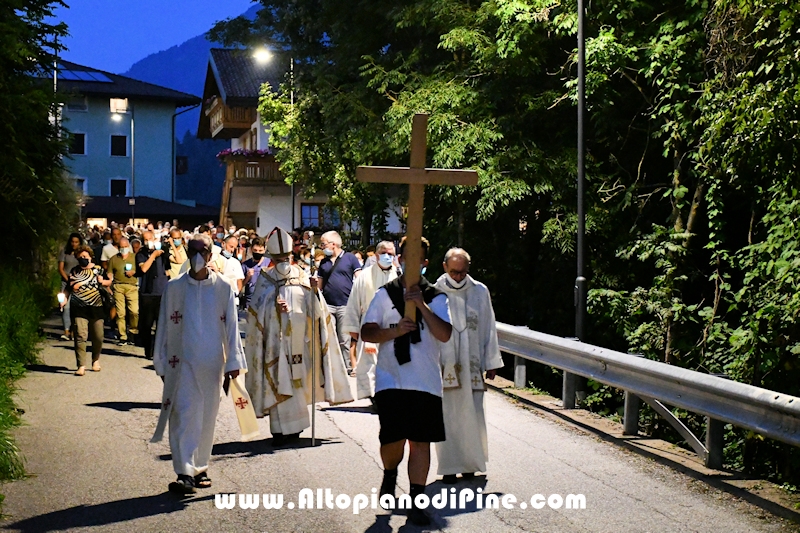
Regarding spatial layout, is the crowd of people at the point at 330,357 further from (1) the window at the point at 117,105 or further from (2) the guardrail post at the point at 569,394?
(1) the window at the point at 117,105

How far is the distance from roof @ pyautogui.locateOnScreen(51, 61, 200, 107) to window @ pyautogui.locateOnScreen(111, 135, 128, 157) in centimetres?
302

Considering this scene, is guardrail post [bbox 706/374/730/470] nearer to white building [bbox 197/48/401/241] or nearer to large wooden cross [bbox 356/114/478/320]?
large wooden cross [bbox 356/114/478/320]

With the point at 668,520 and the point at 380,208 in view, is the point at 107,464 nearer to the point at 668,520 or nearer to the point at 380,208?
the point at 668,520

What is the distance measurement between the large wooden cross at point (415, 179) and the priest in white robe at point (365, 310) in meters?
2.73

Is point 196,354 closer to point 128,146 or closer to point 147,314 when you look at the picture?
point 147,314

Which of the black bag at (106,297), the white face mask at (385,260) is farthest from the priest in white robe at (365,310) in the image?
the black bag at (106,297)

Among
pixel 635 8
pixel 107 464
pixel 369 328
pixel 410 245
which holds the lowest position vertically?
pixel 107 464

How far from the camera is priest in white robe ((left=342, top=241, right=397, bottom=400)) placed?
10.8 meters

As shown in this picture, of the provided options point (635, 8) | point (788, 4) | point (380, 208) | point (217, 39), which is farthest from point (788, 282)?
point (217, 39)

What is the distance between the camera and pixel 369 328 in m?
7.63

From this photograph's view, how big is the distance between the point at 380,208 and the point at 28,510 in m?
25.2

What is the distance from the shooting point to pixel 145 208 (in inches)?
2876

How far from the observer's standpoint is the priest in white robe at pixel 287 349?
10922 millimetres

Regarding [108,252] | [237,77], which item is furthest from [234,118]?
[108,252]
